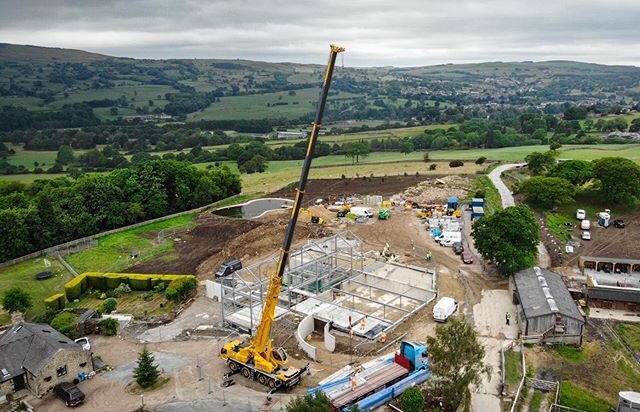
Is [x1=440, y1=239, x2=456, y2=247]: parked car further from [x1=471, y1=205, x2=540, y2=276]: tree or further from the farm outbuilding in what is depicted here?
the farm outbuilding

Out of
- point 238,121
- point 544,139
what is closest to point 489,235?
point 544,139

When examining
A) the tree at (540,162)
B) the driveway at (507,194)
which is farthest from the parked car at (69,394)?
the tree at (540,162)

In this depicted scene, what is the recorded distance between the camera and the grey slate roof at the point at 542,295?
3088cm

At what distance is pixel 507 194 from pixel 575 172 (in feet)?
25.9

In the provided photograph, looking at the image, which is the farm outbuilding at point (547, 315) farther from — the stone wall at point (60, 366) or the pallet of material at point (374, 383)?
the stone wall at point (60, 366)

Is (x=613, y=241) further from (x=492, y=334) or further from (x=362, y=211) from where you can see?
(x=362, y=211)

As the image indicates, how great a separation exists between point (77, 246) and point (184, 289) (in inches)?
778

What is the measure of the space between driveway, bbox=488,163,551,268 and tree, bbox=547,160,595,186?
18.4 feet

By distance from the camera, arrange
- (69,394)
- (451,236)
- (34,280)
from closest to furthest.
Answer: (69,394)
(34,280)
(451,236)

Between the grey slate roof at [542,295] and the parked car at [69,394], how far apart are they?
24.8 meters

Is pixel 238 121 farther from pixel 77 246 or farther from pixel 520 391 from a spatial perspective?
pixel 520 391

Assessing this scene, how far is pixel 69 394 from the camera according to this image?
26.0m

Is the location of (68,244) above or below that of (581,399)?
below

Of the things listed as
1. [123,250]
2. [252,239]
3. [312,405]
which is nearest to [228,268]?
[252,239]
